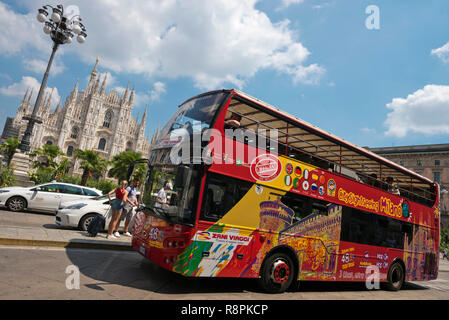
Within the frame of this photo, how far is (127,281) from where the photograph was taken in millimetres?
4934

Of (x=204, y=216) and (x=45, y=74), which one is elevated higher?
(x=45, y=74)

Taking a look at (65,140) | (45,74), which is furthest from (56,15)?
(65,140)

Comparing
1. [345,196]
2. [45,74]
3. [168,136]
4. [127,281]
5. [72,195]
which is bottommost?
[127,281]

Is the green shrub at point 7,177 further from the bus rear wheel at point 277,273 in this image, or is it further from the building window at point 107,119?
the building window at point 107,119

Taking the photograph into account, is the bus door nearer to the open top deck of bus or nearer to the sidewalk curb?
the open top deck of bus

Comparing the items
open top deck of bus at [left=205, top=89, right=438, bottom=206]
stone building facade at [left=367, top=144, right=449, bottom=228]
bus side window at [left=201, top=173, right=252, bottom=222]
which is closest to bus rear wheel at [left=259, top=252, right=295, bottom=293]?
bus side window at [left=201, top=173, right=252, bottom=222]

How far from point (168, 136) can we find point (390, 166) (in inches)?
266

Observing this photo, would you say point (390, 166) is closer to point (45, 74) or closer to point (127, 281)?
point (127, 281)

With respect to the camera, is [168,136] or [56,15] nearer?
[168,136]

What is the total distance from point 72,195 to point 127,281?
7908 millimetres

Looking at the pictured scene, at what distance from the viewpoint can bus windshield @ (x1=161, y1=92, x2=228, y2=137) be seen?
5207mm

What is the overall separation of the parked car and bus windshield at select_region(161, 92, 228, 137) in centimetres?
695
